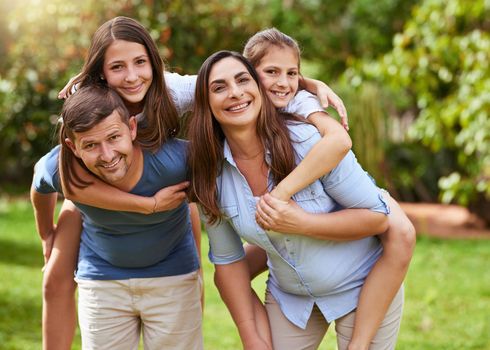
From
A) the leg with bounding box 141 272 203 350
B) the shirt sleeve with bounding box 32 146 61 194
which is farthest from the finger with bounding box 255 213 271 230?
the shirt sleeve with bounding box 32 146 61 194

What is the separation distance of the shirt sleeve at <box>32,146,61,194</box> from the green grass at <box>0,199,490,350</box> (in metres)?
1.93

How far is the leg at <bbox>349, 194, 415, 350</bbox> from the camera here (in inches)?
109

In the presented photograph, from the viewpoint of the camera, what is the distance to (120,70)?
2.94 metres

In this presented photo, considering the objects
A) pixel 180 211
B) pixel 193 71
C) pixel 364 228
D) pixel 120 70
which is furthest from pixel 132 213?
pixel 193 71

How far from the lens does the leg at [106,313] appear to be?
3.05m

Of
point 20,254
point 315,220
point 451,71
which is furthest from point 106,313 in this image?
point 451,71

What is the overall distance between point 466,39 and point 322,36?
706 centimetres

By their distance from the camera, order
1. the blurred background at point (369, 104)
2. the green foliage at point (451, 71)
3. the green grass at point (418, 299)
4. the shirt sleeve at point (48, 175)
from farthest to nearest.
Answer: the green foliage at point (451, 71) → the blurred background at point (369, 104) → the green grass at point (418, 299) → the shirt sleeve at point (48, 175)

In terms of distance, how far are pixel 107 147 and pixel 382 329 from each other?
1.22 meters

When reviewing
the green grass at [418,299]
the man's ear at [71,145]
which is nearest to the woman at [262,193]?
the man's ear at [71,145]

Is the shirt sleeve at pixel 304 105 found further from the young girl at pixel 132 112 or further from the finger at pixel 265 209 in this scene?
the finger at pixel 265 209

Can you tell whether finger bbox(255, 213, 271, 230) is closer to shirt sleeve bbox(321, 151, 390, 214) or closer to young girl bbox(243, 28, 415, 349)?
young girl bbox(243, 28, 415, 349)

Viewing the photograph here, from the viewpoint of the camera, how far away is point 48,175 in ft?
9.70

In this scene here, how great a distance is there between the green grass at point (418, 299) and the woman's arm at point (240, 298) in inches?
78.4
